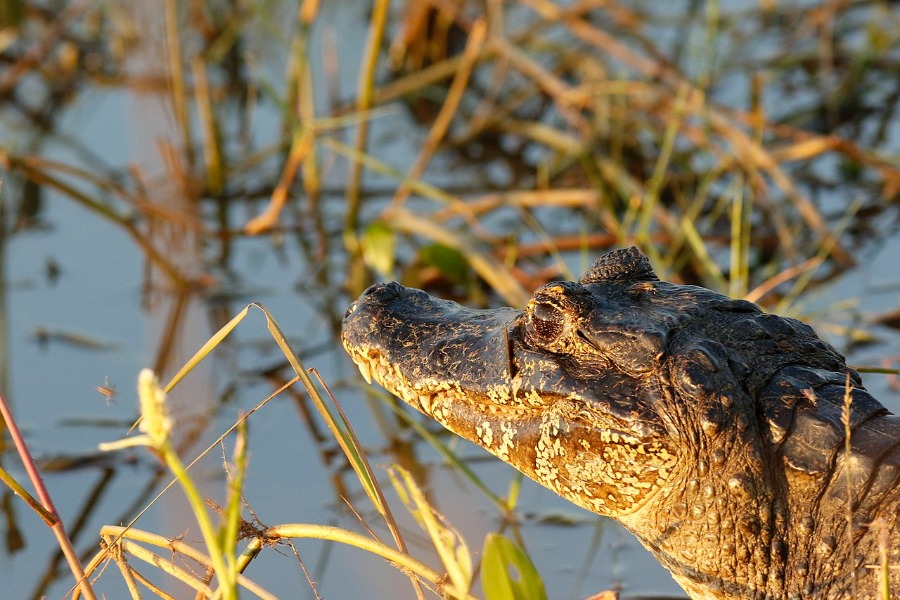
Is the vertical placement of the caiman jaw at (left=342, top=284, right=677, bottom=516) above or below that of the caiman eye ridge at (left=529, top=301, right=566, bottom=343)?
below

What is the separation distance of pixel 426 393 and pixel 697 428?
744 millimetres

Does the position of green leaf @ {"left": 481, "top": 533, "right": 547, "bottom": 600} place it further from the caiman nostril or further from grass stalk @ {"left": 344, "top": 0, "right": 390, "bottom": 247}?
grass stalk @ {"left": 344, "top": 0, "right": 390, "bottom": 247}

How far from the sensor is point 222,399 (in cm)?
436

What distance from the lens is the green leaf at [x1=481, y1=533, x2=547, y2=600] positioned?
1.93 metres

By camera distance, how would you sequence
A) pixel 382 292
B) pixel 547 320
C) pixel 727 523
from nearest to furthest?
pixel 727 523 < pixel 547 320 < pixel 382 292

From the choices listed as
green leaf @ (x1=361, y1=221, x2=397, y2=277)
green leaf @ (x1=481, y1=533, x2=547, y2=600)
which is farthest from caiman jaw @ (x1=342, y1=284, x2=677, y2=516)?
green leaf @ (x1=361, y1=221, x2=397, y2=277)

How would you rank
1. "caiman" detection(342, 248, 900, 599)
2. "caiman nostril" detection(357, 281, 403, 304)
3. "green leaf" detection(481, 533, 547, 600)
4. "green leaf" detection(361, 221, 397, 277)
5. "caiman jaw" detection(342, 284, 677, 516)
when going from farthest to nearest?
"green leaf" detection(361, 221, 397, 277)
"caiman nostril" detection(357, 281, 403, 304)
"caiman jaw" detection(342, 284, 677, 516)
"caiman" detection(342, 248, 900, 599)
"green leaf" detection(481, 533, 547, 600)

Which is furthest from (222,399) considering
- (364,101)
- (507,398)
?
(507,398)

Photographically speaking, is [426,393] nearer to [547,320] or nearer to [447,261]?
[547,320]

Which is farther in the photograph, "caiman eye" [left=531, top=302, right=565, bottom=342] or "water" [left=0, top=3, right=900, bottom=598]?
"water" [left=0, top=3, right=900, bottom=598]

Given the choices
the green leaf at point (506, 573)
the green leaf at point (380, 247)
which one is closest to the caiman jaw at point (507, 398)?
the green leaf at point (506, 573)

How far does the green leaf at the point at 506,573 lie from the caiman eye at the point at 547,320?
677 millimetres

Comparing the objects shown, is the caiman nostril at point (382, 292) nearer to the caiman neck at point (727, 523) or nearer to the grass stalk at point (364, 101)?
the caiman neck at point (727, 523)

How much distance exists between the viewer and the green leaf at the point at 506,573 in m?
1.93
